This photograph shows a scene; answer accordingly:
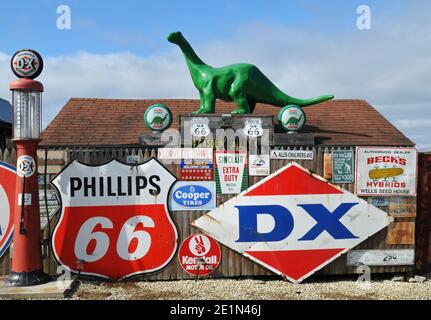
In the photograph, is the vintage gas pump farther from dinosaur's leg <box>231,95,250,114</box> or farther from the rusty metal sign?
the rusty metal sign

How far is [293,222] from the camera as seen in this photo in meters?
6.52

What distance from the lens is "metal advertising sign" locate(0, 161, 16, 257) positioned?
6211mm

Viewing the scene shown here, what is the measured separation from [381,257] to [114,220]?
13.9 feet

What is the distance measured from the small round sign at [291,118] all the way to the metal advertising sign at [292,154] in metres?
2.56

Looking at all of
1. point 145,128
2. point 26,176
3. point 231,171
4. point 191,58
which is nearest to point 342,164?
point 231,171

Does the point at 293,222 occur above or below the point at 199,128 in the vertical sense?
below

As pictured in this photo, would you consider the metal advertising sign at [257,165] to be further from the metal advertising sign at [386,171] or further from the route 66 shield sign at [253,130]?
the metal advertising sign at [386,171]

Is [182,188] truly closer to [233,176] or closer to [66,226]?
[233,176]

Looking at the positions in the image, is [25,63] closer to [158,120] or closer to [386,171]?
[158,120]

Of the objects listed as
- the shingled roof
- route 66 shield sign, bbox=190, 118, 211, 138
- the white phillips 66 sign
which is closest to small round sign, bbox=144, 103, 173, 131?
route 66 shield sign, bbox=190, 118, 211, 138

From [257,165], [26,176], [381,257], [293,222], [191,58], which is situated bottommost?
[381,257]

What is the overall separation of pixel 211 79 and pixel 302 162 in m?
3.11

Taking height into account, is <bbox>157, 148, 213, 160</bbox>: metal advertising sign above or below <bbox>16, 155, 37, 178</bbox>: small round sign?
above

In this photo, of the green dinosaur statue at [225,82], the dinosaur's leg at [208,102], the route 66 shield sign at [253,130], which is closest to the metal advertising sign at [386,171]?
the route 66 shield sign at [253,130]
